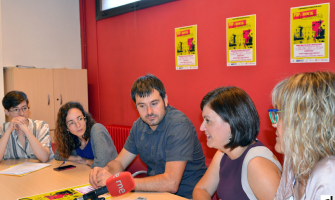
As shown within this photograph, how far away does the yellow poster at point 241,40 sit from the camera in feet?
9.10

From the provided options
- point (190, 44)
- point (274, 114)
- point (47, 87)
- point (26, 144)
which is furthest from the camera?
point (47, 87)

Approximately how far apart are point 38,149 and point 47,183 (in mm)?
787

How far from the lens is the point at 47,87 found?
421 centimetres

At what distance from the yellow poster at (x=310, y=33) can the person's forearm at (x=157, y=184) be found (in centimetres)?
154

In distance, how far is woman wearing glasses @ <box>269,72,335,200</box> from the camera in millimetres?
978

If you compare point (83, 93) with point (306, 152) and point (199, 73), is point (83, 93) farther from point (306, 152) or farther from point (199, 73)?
point (306, 152)

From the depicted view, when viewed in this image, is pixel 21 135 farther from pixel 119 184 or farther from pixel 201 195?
pixel 201 195

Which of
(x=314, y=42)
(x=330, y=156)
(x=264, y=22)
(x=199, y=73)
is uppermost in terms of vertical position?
(x=264, y=22)

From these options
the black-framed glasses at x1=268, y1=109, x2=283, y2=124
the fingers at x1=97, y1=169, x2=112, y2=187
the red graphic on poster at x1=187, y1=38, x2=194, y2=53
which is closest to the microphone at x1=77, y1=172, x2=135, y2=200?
the fingers at x1=97, y1=169, x2=112, y2=187

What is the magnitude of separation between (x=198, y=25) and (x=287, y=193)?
2.37 meters

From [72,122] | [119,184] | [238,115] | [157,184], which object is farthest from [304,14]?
[72,122]

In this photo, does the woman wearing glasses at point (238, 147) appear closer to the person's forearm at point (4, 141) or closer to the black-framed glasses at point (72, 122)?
the black-framed glasses at point (72, 122)

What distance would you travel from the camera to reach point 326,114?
978 millimetres

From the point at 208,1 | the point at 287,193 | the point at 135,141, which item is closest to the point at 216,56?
the point at 208,1
